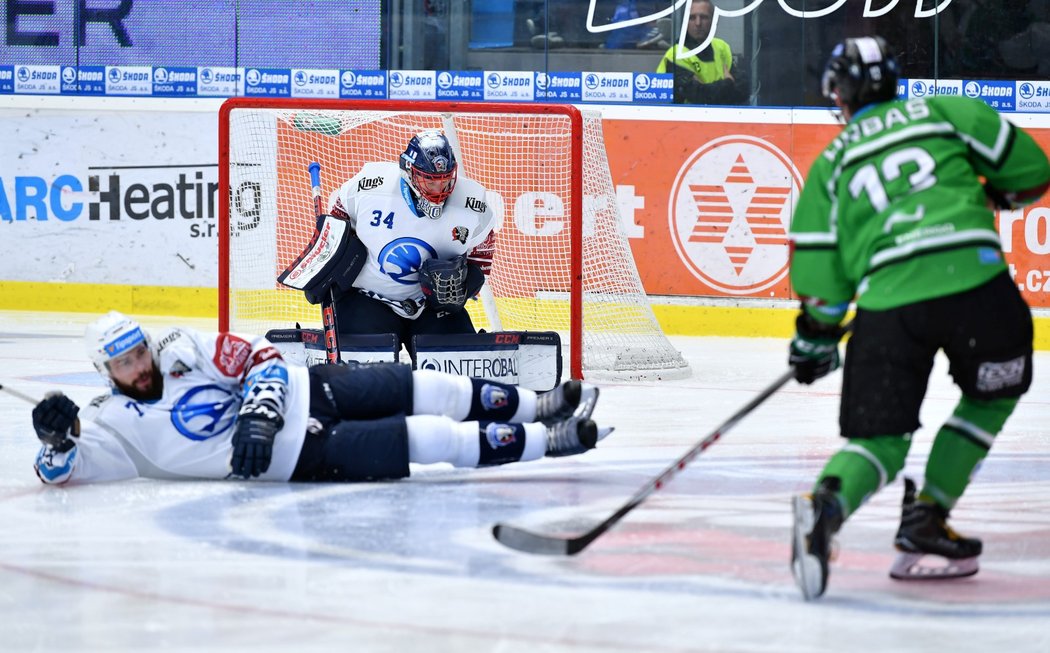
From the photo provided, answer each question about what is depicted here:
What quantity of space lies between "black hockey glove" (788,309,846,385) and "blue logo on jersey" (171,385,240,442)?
1.48m

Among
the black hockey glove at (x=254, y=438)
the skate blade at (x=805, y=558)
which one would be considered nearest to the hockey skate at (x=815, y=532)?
the skate blade at (x=805, y=558)

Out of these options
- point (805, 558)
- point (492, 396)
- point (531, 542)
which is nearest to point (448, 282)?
point (492, 396)

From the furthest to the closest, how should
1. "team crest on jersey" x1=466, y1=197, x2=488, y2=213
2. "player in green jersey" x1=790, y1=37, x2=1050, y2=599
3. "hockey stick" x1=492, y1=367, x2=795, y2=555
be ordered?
1. "team crest on jersey" x1=466, y1=197, x2=488, y2=213
2. "hockey stick" x1=492, y1=367, x2=795, y2=555
3. "player in green jersey" x1=790, y1=37, x2=1050, y2=599

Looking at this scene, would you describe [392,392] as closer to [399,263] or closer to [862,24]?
[399,263]

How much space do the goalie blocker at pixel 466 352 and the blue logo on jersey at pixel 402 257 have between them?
0.85ft

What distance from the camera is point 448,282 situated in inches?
220

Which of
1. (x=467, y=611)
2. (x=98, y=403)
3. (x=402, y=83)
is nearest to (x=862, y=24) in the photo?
(x=402, y=83)

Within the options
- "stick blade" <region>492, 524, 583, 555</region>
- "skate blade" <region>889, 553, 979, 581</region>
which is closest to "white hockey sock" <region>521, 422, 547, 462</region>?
"stick blade" <region>492, 524, 583, 555</region>

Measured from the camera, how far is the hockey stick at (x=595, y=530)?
10.6 ft

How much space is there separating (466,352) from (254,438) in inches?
76.5

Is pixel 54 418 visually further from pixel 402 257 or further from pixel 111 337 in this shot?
pixel 402 257

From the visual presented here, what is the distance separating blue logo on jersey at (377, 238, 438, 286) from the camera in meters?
5.66

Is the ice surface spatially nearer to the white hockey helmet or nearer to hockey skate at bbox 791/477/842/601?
hockey skate at bbox 791/477/842/601

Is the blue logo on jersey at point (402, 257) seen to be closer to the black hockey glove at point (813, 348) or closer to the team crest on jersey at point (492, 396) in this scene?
the team crest on jersey at point (492, 396)
